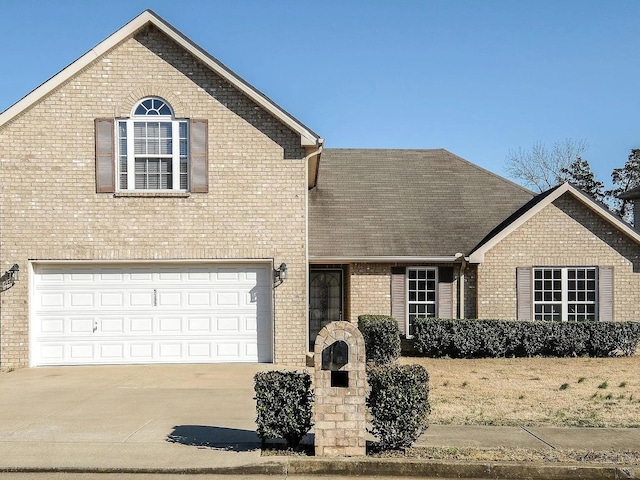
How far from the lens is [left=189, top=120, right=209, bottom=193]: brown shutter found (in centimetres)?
1552

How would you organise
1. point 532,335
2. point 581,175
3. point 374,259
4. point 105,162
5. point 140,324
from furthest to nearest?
point 581,175
point 374,259
point 532,335
point 140,324
point 105,162

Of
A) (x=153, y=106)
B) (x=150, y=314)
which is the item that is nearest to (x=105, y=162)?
(x=153, y=106)

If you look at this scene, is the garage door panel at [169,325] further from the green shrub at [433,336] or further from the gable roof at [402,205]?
the green shrub at [433,336]

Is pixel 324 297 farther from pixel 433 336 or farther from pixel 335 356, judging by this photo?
pixel 335 356

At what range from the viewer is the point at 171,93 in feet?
51.2

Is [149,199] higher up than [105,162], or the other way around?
[105,162]

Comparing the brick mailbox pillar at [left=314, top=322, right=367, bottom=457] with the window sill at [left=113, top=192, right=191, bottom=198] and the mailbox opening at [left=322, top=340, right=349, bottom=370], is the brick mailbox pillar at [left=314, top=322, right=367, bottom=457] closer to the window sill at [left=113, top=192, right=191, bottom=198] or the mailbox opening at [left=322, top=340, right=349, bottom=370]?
the mailbox opening at [left=322, top=340, right=349, bottom=370]

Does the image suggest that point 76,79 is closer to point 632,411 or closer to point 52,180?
point 52,180

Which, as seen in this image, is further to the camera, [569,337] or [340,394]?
[569,337]

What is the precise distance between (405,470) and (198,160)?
957 cm

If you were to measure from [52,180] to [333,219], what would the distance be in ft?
25.0

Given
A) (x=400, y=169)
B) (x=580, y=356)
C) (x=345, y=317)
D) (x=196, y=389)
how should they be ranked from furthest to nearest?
1. (x=400, y=169)
2. (x=345, y=317)
3. (x=580, y=356)
4. (x=196, y=389)

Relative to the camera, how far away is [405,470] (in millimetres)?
7766

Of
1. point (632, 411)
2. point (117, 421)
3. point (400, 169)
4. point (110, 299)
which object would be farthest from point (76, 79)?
point (632, 411)
